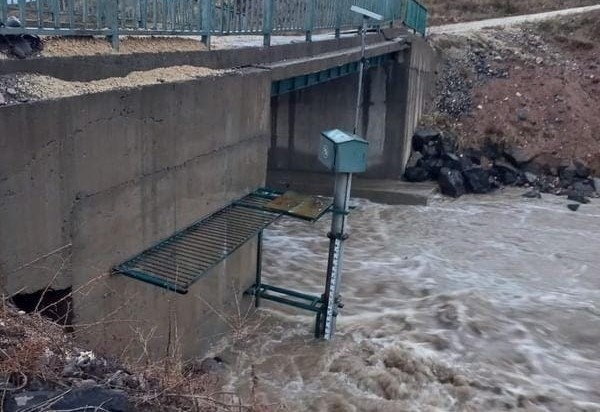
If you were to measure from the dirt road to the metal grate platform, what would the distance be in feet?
57.9

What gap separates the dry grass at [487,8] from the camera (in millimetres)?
29641

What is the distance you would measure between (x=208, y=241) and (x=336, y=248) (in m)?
1.70

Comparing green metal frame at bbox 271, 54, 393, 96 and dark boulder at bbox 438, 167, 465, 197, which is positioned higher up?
green metal frame at bbox 271, 54, 393, 96

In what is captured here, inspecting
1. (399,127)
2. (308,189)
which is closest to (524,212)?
(399,127)

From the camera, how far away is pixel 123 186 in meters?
6.00

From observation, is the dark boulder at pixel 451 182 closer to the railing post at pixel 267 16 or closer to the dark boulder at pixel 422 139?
the dark boulder at pixel 422 139

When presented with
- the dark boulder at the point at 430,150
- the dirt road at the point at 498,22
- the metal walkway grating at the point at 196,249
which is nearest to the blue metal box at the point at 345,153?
the metal walkway grating at the point at 196,249

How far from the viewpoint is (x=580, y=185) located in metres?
18.5

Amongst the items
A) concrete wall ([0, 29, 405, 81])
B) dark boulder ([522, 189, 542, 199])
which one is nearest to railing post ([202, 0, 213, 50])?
concrete wall ([0, 29, 405, 81])

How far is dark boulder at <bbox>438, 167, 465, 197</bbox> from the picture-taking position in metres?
17.9

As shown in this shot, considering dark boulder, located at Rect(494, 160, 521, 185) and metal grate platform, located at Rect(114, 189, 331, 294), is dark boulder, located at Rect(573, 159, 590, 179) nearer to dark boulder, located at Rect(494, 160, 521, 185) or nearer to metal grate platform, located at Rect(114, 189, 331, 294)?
dark boulder, located at Rect(494, 160, 521, 185)

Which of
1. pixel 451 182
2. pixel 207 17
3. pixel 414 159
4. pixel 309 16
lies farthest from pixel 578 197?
pixel 207 17

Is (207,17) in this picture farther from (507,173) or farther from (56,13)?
(507,173)

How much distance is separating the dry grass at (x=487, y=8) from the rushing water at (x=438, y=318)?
50.6 ft
